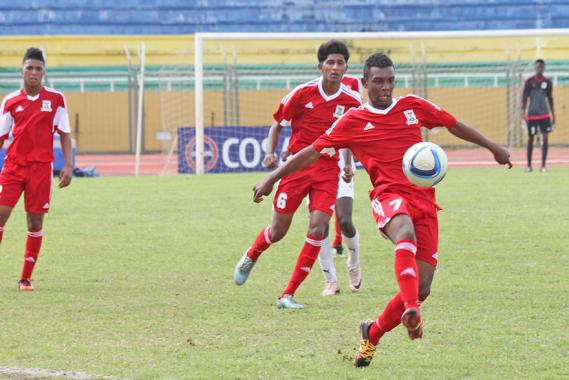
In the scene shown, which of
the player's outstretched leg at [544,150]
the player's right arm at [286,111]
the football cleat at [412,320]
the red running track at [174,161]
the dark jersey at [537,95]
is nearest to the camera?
the football cleat at [412,320]

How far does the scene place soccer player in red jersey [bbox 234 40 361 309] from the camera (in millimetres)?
7996

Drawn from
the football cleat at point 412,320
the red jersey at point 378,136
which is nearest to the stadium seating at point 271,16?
the red jersey at point 378,136

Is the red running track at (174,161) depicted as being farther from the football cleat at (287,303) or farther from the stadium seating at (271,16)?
the football cleat at (287,303)

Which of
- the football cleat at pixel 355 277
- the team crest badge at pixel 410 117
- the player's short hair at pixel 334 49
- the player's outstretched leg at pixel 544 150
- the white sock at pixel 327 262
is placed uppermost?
the player's short hair at pixel 334 49

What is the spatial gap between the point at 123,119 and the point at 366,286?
79.6 feet

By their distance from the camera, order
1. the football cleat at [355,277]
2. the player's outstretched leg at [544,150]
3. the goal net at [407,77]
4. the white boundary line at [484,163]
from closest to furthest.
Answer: the football cleat at [355,277]
the player's outstretched leg at [544,150]
the white boundary line at [484,163]
the goal net at [407,77]

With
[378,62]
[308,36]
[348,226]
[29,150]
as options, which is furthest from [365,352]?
[308,36]

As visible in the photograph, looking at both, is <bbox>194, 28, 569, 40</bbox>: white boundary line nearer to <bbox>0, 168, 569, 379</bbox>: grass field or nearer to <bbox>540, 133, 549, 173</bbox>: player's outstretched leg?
<bbox>540, 133, 549, 173</bbox>: player's outstretched leg

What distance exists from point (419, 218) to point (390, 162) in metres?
0.40

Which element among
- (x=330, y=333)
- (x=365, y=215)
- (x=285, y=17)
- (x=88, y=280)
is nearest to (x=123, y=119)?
(x=285, y=17)

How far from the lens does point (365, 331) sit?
564 cm

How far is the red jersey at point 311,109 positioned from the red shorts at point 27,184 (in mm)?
2033

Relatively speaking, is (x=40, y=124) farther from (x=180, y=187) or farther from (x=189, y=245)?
(x=180, y=187)

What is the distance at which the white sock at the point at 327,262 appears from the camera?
27.3 ft
